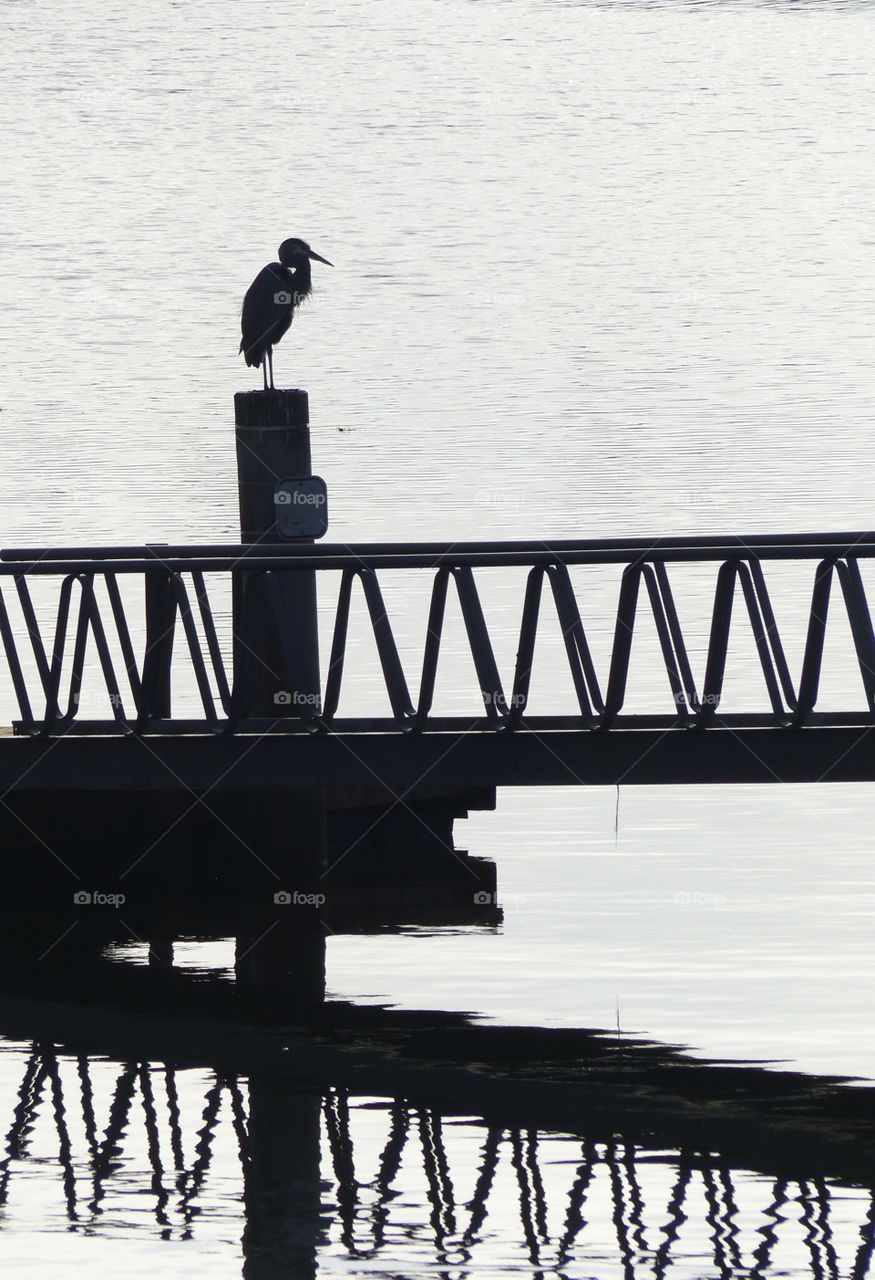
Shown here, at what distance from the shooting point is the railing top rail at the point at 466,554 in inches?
480

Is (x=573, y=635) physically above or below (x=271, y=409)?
below

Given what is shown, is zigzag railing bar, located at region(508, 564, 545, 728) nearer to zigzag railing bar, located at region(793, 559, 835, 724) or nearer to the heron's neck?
zigzag railing bar, located at region(793, 559, 835, 724)

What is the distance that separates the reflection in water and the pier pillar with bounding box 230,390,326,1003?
191 centimetres

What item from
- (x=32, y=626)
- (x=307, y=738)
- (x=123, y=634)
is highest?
(x=123, y=634)

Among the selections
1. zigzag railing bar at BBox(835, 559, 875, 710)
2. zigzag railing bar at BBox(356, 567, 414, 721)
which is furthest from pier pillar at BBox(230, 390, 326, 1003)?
zigzag railing bar at BBox(835, 559, 875, 710)

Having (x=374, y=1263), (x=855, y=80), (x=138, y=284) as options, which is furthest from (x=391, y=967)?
(x=855, y=80)

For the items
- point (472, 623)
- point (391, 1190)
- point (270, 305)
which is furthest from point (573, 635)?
point (391, 1190)

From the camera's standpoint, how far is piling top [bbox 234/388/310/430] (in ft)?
44.8

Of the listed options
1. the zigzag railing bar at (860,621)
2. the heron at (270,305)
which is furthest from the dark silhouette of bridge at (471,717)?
the heron at (270,305)

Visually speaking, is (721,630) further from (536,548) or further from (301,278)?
(301,278)

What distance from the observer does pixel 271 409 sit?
44.9 feet

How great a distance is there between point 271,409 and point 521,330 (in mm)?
56198

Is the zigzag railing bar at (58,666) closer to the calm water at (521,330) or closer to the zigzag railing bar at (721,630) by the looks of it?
the calm water at (521,330)

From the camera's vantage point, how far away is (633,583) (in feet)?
40.7
